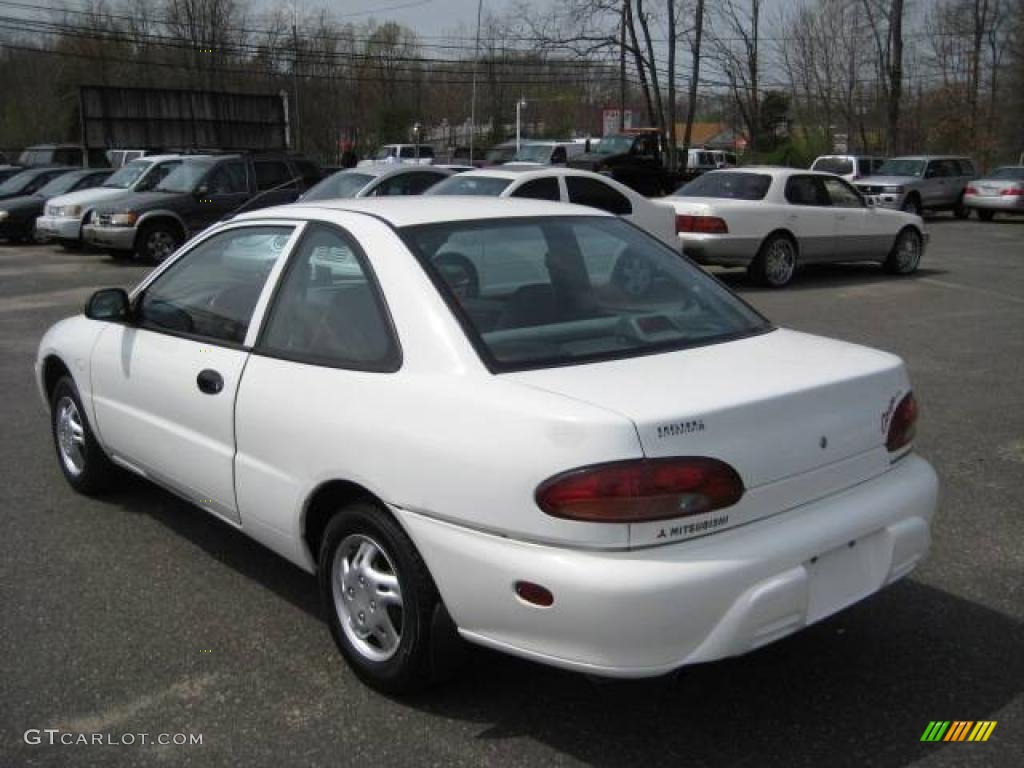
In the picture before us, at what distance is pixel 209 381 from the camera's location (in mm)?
3775

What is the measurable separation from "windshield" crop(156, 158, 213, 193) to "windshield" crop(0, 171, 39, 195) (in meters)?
6.20

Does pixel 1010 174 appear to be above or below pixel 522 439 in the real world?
above

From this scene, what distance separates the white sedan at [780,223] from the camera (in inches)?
511

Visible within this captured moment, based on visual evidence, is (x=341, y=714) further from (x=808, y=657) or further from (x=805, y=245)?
(x=805, y=245)

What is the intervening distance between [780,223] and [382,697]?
11393mm

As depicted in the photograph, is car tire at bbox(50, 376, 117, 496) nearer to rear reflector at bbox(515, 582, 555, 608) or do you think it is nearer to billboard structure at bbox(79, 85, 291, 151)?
rear reflector at bbox(515, 582, 555, 608)

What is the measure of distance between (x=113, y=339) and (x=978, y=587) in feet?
12.7

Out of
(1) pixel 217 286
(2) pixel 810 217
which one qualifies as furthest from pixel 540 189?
(1) pixel 217 286

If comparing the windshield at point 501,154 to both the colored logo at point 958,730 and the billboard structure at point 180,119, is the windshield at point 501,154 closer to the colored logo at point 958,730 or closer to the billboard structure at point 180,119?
the billboard structure at point 180,119

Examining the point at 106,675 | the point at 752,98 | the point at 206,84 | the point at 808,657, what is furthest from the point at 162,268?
the point at 206,84

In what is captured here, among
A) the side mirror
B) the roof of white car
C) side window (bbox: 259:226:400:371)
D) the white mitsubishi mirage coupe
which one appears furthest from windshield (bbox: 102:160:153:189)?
side window (bbox: 259:226:400:371)

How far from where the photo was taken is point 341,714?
310 cm

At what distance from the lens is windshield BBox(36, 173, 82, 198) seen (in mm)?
20812

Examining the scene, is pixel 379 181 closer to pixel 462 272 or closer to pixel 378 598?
pixel 462 272
